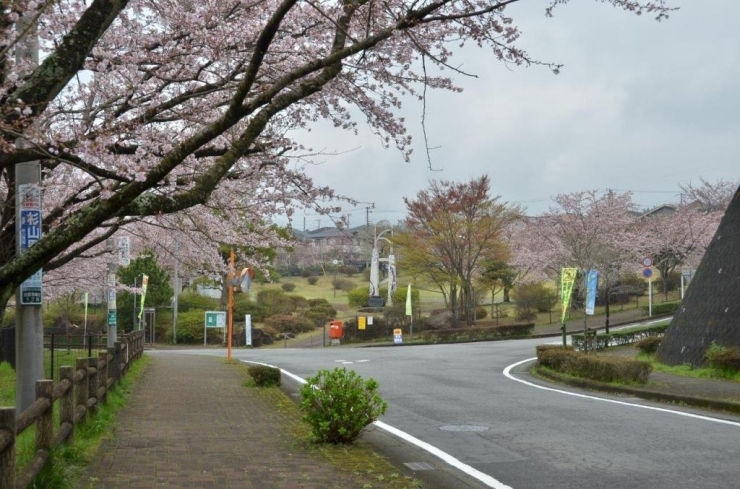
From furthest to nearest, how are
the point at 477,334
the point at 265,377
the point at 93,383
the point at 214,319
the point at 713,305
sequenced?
the point at 214,319 < the point at 477,334 < the point at 713,305 < the point at 265,377 < the point at 93,383

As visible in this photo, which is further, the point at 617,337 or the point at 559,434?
the point at 617,337

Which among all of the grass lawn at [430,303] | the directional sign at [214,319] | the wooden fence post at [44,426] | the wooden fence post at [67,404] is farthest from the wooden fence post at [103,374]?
the grass lawn at [430,303]

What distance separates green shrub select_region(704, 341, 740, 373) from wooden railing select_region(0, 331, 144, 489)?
40.1 ft

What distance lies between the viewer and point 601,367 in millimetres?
16562

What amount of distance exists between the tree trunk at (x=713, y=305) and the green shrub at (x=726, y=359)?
2.20 ft

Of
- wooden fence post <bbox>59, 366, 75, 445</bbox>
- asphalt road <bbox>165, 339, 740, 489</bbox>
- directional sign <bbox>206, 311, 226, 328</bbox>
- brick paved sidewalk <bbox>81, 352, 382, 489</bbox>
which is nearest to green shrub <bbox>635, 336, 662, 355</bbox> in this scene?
asphalt road <bbox>165, 339, 740, 489</bbox>

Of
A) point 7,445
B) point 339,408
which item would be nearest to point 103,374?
point 339,408

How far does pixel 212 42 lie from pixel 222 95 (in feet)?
5.23

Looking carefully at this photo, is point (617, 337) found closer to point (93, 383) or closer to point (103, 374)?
point (103, 374)

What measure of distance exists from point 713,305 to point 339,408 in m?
12.5

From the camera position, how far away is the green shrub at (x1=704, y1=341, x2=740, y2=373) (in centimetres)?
1623

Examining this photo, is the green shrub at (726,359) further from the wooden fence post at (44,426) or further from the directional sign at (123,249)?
the wooden fence post at (44,426)

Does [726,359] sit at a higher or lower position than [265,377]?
higher

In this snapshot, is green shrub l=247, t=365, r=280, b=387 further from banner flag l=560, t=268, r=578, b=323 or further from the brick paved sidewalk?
banner flag l=560, t=268, r=578, b=323
